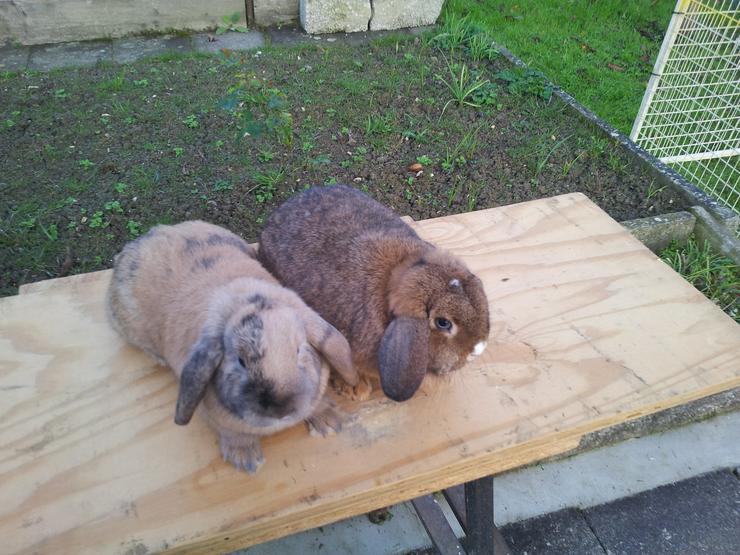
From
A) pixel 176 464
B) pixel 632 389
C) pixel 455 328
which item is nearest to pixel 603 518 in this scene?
pixel 632 389

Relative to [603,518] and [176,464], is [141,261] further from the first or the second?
[603,518]

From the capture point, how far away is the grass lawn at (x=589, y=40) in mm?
4848

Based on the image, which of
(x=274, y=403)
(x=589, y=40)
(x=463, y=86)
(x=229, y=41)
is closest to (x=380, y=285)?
(x=274, y=403)

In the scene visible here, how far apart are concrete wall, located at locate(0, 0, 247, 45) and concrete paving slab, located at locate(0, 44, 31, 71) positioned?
0.29 ft

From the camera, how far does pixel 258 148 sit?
12.2 ft

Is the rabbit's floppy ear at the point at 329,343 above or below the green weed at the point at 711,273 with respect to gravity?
A: above

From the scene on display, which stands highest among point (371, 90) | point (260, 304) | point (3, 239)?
point (260, 304)

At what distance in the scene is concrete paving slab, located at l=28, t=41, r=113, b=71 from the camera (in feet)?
15.0

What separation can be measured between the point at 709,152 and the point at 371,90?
247 cm

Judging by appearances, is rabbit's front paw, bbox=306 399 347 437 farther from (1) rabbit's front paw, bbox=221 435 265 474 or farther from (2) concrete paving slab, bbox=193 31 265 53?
(2) concrete paving slab, bbox=193 31 265 53

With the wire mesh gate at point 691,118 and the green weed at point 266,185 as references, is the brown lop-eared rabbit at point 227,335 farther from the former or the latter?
the wire mesh gate at point 691,118

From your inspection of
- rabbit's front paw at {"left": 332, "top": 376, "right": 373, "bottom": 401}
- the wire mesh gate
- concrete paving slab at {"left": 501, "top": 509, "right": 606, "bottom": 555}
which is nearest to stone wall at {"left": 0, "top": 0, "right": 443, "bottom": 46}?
the wire mesh gate

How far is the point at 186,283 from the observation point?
5.56 ft

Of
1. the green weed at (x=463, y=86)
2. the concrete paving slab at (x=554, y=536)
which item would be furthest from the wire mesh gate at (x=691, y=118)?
the concrete paving slab at (x=554, y=536)
